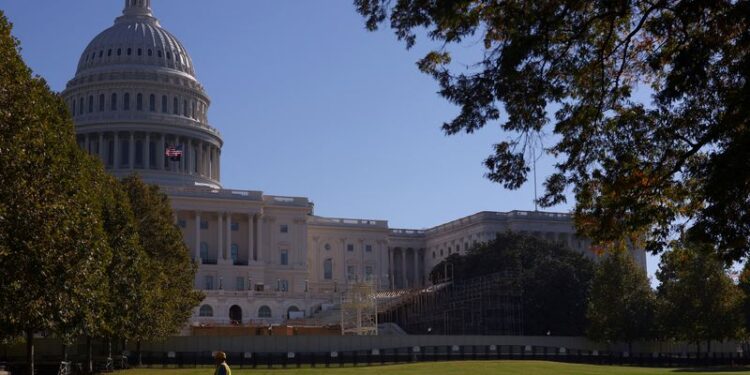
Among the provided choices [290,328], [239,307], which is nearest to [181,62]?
[239,307]

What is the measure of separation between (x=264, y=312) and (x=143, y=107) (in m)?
48.0

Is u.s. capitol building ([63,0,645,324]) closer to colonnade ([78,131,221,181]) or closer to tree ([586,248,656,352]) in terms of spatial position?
colonnade ([78,131,221,181])

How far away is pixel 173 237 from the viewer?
252ft

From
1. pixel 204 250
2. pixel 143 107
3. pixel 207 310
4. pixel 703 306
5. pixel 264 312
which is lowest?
pixel 703 306

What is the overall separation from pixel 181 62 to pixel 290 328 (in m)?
86.5

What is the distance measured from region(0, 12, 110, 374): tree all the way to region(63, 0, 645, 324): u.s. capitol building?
346 feet

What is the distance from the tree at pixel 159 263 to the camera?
6631 centimetres

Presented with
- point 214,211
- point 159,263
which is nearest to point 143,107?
point 214,211

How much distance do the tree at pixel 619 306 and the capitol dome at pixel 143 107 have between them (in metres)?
84.5

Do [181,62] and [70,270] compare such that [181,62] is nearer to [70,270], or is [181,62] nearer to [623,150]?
[70,270]

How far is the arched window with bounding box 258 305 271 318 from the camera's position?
5605 inches

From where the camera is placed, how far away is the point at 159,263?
232ft

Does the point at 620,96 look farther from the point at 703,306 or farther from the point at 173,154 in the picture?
the point at 173,154

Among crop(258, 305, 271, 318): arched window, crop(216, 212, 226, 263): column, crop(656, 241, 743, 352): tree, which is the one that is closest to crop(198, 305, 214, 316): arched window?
crop(258, 305, 271, 318): arched window
